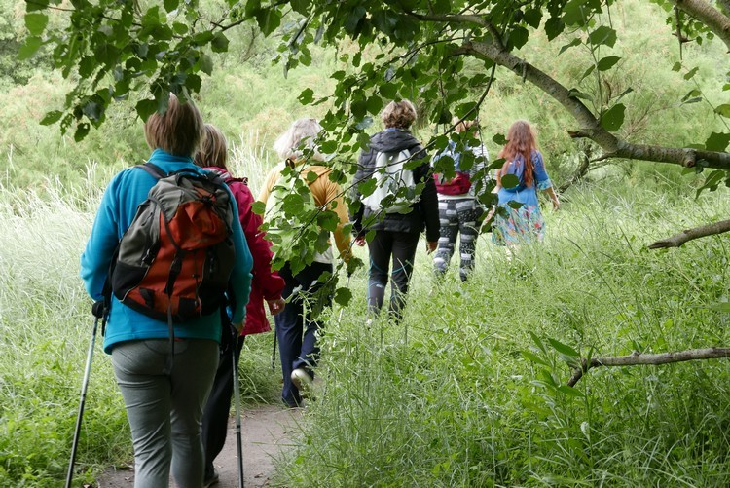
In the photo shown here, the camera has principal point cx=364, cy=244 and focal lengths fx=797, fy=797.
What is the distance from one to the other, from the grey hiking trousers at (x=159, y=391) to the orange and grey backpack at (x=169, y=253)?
0.48 feet

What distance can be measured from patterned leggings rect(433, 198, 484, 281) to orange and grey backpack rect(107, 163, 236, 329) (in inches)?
166

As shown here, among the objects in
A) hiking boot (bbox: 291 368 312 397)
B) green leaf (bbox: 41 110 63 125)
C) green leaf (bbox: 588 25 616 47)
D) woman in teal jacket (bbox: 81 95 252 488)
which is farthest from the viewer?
hiking boot (bbox: 291 368 312 397)

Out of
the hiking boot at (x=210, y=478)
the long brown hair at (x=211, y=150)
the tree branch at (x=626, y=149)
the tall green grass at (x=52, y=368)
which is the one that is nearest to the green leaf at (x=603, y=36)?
the tree branch at (x=626, y=149)

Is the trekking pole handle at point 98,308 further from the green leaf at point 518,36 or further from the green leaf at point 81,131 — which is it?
the green leaf at point 518,36

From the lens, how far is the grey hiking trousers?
281 cm

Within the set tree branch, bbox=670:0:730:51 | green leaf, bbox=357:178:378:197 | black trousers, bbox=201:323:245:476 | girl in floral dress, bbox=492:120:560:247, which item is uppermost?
girl in floral dress, bbox=492:120:560:247

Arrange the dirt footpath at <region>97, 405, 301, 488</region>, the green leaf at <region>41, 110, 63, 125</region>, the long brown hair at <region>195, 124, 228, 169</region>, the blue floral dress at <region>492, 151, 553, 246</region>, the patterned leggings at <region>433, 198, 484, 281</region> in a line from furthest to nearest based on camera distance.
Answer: the patterned leggings at <region>433, 198, 484, 281</region>, the blue floral dress at <region>492, 151, 553, 246</region>, the dirt footpath at <region>97, 405, 301, 488</region>, the long brown hair at <region>195, 124, 228, 169</region>, the green leaf at <region>41, 110, 63, 125</region>

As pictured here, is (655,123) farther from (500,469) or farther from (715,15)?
(715,15)

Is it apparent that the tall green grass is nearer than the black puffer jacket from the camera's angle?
Yes

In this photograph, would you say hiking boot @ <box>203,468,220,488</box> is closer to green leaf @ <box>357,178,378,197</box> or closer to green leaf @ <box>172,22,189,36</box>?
green leaf @ <box>357,178,378,197</box>

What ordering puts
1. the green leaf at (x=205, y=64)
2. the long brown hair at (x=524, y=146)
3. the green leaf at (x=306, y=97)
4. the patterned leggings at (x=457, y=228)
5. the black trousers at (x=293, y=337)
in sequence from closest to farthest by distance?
the green leaf at (x=205, y=64) < the green leaf at (x=306, y=97) < the black trousers at (x=293, y=337) < the patterned leggings at (x=457, y=228) < the long brown hair at (x=524, y=146)

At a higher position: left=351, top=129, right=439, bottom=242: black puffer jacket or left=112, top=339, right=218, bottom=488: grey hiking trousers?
left=351, top=129, right=439, bottom=242: black puffer jacket

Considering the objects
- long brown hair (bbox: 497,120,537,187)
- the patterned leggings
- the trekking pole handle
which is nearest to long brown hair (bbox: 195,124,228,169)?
the trekking pole handle

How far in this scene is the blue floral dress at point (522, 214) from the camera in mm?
6195
